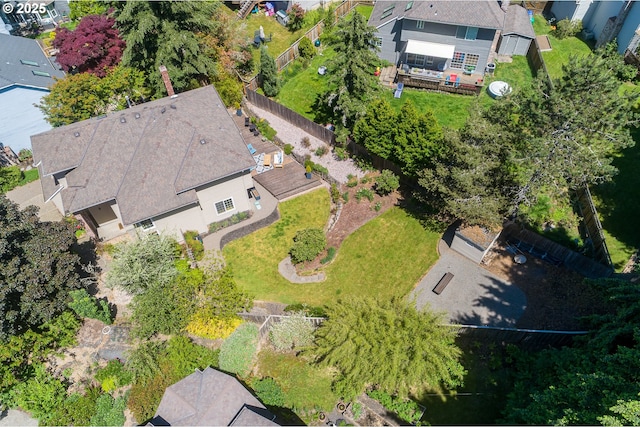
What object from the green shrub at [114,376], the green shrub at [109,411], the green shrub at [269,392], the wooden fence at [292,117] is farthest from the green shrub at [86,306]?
the wooden fence at [292,117]

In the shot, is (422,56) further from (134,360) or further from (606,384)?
(134,360)

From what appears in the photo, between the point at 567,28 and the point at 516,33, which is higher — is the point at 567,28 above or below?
above

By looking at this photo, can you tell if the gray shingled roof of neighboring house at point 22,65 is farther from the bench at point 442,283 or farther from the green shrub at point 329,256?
the bench at point 442,283

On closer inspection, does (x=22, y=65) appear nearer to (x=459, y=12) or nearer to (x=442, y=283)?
(x=459, y=12)

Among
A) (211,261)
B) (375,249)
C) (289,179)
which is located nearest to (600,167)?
(375,249)

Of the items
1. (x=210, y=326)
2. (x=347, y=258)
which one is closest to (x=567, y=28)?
(x=347, y=258)

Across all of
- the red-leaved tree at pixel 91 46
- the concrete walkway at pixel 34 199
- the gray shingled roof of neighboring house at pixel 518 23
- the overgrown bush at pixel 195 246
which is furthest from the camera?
the gray shingled roof of neighboring house at pixel 518 23

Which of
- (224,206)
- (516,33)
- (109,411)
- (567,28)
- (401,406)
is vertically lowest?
(109,411)
